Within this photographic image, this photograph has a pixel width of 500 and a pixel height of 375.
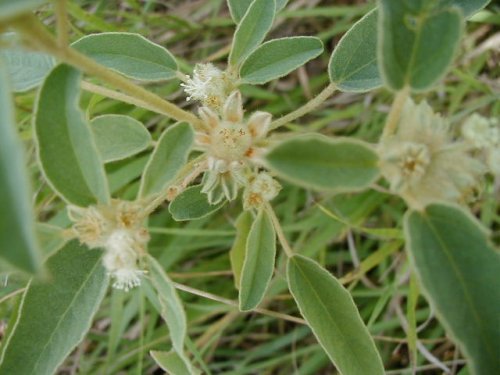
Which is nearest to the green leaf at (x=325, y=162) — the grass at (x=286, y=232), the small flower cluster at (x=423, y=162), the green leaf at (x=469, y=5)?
the small flower cluster at (x=423, y=162)

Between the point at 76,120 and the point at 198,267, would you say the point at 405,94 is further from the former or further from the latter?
the point at 198,267

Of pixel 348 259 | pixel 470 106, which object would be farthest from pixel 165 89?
pixel 470 106

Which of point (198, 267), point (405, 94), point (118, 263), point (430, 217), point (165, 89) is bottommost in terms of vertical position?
point (198, 267)

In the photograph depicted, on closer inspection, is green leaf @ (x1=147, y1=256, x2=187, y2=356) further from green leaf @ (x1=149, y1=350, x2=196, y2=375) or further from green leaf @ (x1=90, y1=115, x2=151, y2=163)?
green leaf @ (x1=90, y1=115, x2=151, y2=163)

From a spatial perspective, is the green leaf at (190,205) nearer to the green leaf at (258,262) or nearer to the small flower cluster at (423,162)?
the green leaf at (258,262)

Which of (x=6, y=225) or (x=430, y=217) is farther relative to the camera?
(x=430, y=217)

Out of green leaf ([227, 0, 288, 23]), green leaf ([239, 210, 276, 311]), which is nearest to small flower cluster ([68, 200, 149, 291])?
green leaf ([239, 210, 276, 311])

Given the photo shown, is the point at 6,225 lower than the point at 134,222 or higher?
higher
